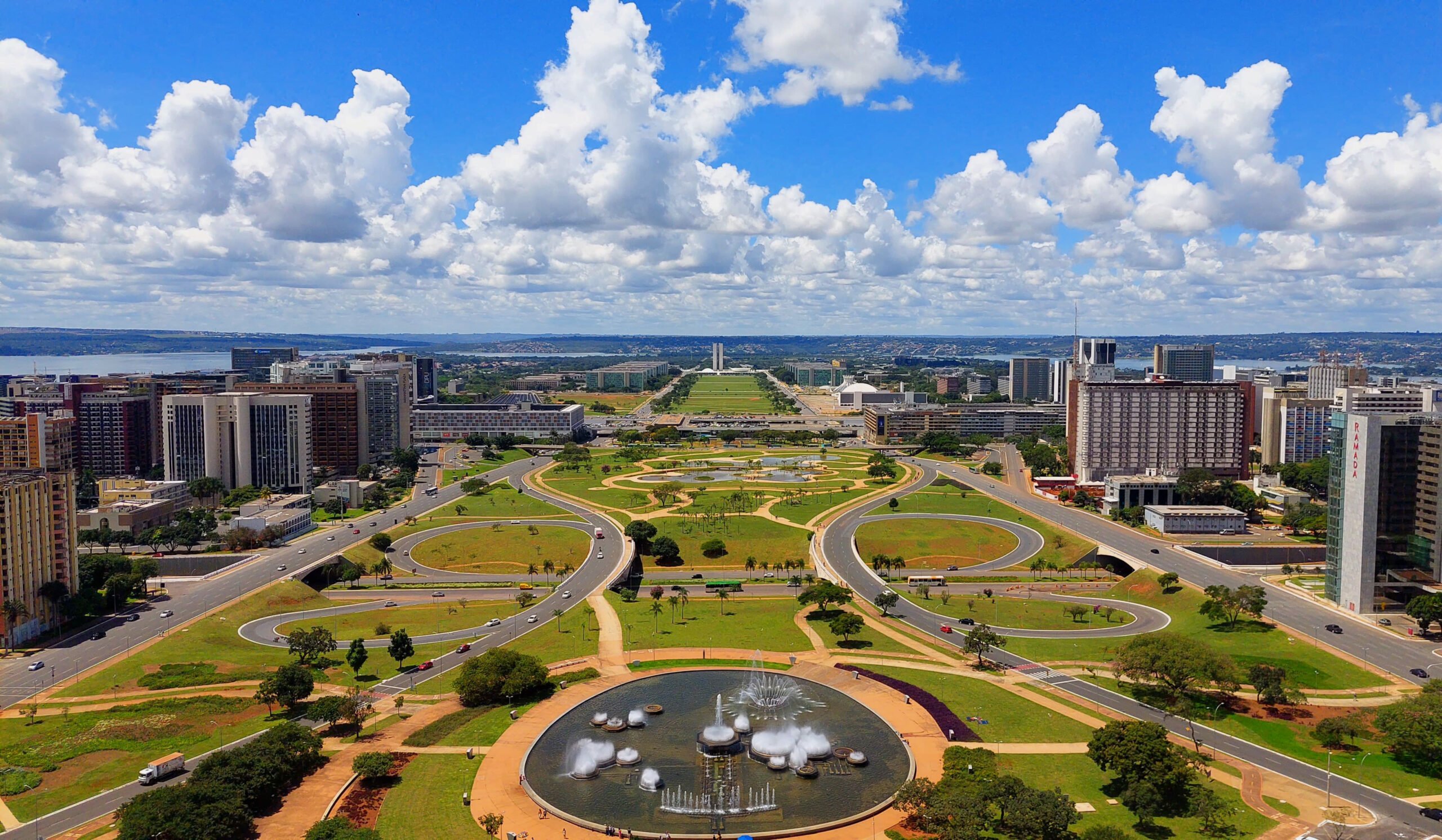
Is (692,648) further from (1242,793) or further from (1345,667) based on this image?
(1345,667)

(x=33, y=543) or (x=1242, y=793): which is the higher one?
(x=33, y=543)

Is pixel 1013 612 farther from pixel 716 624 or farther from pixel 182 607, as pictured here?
pixel 182 607

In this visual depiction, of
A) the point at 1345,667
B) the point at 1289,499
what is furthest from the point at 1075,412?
the point at 1345,667

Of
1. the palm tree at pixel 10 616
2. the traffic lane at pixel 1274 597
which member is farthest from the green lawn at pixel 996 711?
the palm tree at pixel 10 616

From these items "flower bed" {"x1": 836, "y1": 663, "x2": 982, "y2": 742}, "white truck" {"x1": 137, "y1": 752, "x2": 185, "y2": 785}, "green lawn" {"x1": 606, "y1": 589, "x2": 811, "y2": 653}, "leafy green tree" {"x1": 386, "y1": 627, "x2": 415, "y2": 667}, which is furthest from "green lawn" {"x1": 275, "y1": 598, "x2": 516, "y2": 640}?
"flower bed" {"x1": 836, "y1": 663, "x2": 982, "y2": 742}

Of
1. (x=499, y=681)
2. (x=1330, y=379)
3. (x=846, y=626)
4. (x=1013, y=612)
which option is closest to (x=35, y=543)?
(x=499, y=681)

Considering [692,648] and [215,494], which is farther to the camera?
[215,494]
